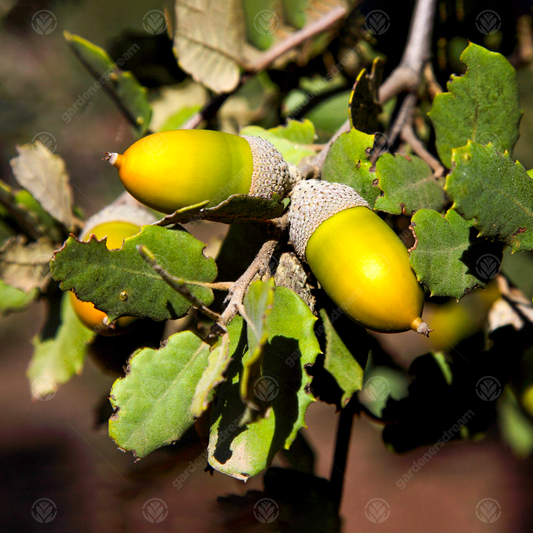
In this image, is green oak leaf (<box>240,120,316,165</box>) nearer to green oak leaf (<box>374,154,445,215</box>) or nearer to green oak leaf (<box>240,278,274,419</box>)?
green oak leaf (<box>374,154,445,215</box>)

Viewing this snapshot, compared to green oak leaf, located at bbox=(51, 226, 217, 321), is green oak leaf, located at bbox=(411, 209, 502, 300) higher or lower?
lower

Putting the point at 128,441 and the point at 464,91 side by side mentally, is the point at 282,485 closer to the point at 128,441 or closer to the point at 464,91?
the point at 128,441

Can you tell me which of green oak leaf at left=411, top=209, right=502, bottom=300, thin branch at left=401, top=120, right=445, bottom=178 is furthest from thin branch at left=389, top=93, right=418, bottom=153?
green oak leaf at left=411, top=209, right=502, bottom=300

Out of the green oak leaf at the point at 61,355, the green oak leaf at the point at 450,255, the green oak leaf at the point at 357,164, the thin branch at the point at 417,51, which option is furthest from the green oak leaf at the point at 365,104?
the green oak leaf at the point at 61,355

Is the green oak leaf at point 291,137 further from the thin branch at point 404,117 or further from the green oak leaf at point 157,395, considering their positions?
the green oak leaf at point 157,395

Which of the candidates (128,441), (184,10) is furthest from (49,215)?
(128,441)

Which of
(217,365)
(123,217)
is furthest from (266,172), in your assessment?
(123,217)
